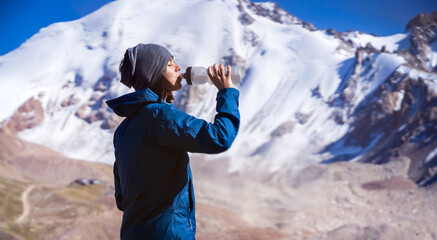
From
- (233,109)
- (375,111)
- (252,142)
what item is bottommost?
(233,109)

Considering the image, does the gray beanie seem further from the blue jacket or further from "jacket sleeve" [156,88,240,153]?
"jacket sleeve" [156,88,240,153]

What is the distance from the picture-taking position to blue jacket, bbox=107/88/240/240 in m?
1.25

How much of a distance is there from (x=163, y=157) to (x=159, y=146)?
0.12 feet

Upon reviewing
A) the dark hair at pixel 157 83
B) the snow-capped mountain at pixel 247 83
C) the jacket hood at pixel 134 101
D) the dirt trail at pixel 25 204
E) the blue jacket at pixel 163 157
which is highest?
the snow-capped mountain at pixel 247 83

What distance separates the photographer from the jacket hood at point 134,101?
138cm

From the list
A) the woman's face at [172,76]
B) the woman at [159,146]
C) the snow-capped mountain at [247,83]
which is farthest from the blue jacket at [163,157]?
the snow-capped mountain at [247,83]

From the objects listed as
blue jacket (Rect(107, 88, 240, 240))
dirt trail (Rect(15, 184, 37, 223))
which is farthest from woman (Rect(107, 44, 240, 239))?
dirt trail (Rect(15, 184, 37, 223))

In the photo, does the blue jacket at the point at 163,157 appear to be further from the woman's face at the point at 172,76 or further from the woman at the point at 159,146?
the woman's face at the point at 172,76

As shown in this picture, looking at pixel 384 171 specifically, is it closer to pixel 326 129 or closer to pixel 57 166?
pixel 326 129

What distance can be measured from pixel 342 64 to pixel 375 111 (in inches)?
366

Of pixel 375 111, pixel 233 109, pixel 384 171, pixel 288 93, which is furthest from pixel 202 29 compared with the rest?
pixel 233 109

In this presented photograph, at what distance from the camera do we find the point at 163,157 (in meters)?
1.31

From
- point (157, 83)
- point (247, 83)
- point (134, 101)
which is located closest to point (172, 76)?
point (157, 83)

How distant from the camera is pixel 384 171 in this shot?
2052 centimetres
